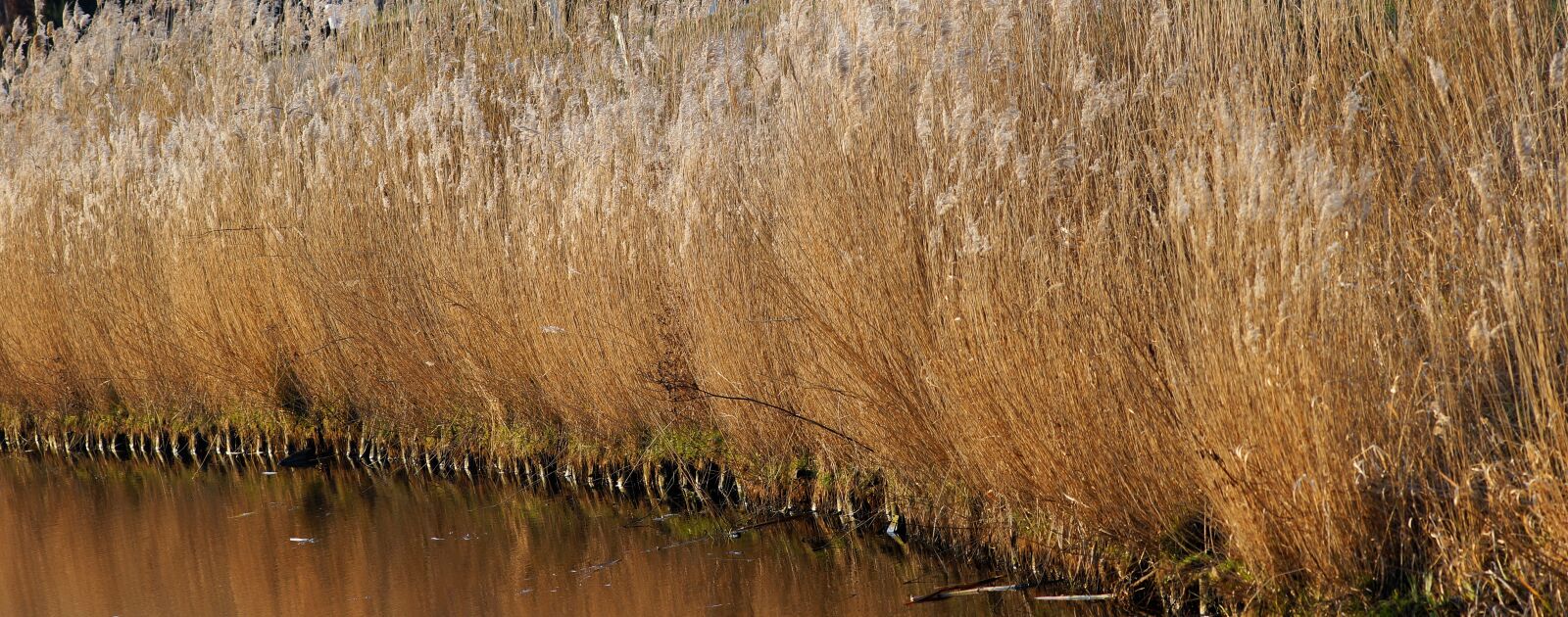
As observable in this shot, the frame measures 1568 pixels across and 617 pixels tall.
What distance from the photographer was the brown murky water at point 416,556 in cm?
415

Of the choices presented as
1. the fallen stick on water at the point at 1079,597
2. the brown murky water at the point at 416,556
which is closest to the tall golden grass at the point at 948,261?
the fallen stick on water at the point at 1079,597

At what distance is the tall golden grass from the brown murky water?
0.29 metres

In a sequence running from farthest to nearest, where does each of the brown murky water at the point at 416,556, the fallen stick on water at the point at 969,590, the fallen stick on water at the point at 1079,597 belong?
the brown murky water at the point at 416,556 < the fallen stick on water at the point at 969,590 < the fallen stick on water at the point at 1079,597

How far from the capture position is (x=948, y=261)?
3.65 meters

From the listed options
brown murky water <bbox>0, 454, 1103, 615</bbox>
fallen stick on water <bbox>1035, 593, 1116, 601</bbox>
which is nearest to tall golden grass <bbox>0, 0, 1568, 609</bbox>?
fallen stick on water <bbox>1035, 593, 1116, 601</bbox>

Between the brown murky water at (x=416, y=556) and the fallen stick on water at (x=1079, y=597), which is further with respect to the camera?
the brown murky water at (x=416, y=556)

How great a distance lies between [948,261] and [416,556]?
231 centimetres

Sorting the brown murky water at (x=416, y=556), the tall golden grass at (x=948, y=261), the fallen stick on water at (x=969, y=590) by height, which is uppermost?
the tall golden grass at (x=948, y=261)

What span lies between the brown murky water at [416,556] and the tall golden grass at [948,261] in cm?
29

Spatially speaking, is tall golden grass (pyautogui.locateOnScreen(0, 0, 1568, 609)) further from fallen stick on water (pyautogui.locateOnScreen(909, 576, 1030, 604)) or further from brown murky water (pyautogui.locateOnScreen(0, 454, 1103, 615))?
brown murky water (pyautogui.locateOnScreen(0, 454, 1103, 615))

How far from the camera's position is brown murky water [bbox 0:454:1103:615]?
4152 mm

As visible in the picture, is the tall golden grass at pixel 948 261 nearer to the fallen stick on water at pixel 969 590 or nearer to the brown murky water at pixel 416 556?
the fallen stick on water at pixel 969 590

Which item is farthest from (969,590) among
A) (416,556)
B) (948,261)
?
(416,556)

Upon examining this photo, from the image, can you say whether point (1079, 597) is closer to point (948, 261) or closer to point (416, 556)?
point (948, 261)
